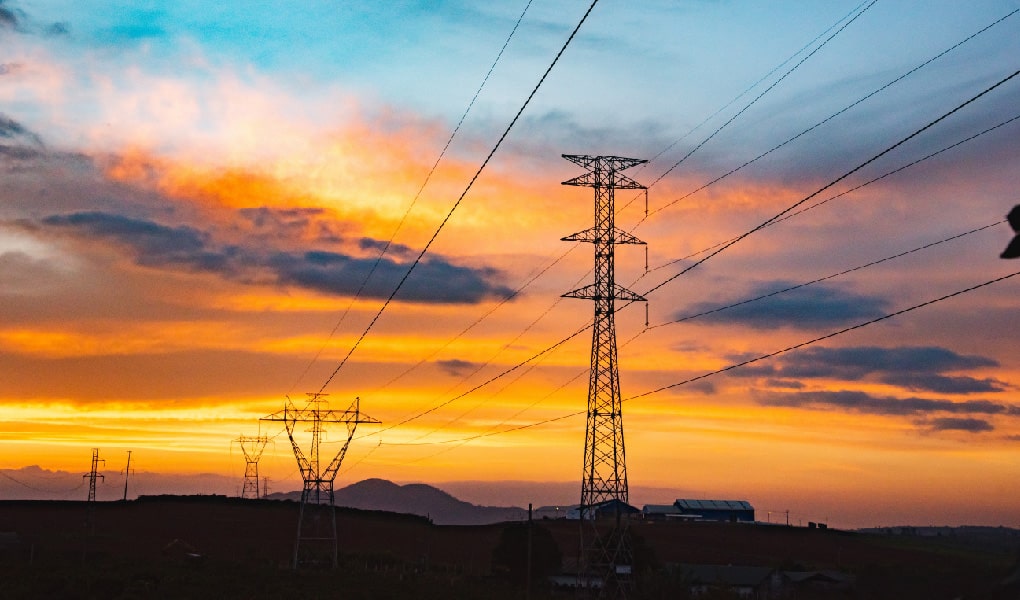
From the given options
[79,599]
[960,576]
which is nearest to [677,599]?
[960,576]

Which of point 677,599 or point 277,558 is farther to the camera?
point 277,558

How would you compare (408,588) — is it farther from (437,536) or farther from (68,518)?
(68,518)

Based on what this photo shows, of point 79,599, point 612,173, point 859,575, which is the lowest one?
point 79,599

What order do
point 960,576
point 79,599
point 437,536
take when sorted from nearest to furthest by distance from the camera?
point 960,576, point 79,599, point 437,536

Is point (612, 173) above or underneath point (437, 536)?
above

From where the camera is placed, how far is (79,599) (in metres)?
69.8

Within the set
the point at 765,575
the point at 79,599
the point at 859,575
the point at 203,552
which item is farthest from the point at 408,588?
the point at 859,575

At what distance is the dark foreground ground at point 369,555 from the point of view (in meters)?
45.2

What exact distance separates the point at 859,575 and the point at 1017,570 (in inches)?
294

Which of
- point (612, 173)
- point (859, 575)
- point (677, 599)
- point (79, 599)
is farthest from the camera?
point (79, 599)

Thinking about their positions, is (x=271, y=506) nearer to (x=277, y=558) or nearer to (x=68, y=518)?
(x=68, y=518)

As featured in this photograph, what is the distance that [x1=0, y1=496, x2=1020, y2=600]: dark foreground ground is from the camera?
148ft

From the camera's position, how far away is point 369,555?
11612cm

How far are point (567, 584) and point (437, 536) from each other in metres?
54.1
